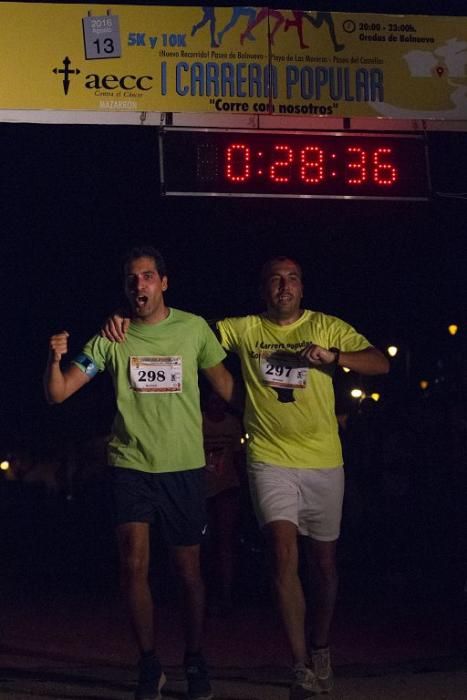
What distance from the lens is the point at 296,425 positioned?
7.96 m

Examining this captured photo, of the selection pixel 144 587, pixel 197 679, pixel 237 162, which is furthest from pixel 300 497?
pixel 237 162

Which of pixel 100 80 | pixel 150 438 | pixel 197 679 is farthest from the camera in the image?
pixel 100 80

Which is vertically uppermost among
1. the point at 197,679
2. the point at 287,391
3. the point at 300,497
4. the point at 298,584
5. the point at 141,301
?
the point at 141,301

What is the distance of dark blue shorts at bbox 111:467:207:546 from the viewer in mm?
7621

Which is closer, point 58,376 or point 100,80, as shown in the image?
point 58,376

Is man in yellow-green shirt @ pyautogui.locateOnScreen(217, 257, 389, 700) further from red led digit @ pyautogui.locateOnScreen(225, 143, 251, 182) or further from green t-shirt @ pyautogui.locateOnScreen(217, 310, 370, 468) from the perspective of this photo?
red led digit @ pyautogui.locateOnScreen(225, 143, 251, 182)

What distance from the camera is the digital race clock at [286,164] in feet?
36.1

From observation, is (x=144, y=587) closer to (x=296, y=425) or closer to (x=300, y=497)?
(x=300, y=497)

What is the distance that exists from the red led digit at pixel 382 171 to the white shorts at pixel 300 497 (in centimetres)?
371

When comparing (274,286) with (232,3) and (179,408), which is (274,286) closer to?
(179,408)

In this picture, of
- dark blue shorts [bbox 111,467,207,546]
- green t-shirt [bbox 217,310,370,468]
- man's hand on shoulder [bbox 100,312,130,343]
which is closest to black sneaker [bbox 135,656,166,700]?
dark blue shorts [bbox 111,467,207,546]

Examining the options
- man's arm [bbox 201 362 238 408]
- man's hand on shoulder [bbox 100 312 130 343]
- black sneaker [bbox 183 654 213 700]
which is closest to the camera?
black sneaker [bbox 183 654 213 700]

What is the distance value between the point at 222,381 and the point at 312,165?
11.5 feet

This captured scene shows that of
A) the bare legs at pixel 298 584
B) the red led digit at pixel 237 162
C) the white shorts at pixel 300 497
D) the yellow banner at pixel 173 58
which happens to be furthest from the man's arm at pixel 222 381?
the yellow banner at pixel 173 58
